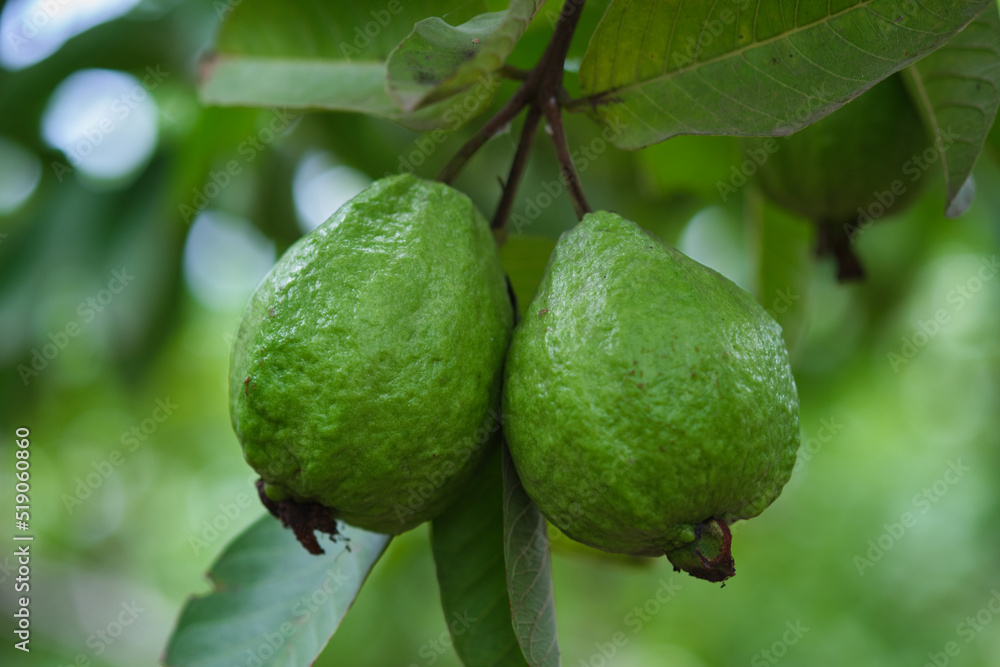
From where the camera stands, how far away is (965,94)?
121cm

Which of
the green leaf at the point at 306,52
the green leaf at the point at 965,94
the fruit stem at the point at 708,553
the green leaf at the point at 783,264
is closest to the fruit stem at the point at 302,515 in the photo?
the fruit stem at the point at 708,553

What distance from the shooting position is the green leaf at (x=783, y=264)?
7.01 ft

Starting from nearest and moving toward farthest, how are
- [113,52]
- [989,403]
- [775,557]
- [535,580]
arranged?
1. [535,580]
2. [113,52]
3. [989,403]
4. [775,557]

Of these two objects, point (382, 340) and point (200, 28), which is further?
point (200, 28)

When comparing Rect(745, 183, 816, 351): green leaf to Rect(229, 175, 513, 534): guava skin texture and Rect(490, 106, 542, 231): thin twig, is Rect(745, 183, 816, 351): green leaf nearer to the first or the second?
Rect(490, 106, 542, 231): thin twig

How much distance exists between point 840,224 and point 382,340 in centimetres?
125

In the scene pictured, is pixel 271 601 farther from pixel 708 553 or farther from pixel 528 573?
pixel 708 553

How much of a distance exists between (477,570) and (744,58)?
97 cm

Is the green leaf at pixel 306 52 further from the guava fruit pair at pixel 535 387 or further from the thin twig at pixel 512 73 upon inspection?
the guava fruit pair at pixel 535 387

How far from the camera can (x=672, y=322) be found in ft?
3.14

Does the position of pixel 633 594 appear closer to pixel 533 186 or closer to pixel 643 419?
pixel 533 186

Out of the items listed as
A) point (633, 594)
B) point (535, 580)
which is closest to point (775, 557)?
point (633, 594)

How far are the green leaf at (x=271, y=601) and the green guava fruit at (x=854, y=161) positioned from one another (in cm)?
118

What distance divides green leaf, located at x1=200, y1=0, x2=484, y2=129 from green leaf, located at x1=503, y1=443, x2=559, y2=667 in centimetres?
81
